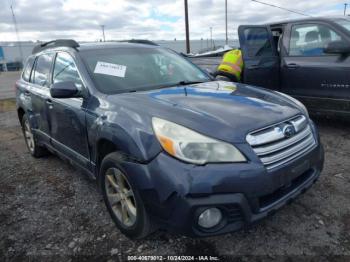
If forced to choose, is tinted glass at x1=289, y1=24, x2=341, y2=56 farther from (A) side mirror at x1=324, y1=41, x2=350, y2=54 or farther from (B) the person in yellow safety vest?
(B) the person in yellow safety vest

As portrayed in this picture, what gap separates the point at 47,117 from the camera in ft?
12.9

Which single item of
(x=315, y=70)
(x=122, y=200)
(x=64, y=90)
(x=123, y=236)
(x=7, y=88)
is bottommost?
(x=7, y=88)

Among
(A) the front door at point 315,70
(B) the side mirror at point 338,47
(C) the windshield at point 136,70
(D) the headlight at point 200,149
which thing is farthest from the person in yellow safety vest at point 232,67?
(D) the headlight at point 200,149

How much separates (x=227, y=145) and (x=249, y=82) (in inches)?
153

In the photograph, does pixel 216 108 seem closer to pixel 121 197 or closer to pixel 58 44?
pixel 121 197

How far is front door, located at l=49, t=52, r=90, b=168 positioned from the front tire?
505 millimetres

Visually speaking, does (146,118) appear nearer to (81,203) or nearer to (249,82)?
(81,203)

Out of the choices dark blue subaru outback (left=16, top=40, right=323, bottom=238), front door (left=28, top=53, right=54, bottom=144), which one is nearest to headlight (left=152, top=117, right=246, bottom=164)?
dark blue subaru outback (left=16, top=40, right=323, bottom=238)

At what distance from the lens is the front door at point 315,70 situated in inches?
187

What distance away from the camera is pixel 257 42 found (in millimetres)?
5805

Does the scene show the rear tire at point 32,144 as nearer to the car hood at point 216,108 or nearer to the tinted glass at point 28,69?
the tinted glass at point 28,69

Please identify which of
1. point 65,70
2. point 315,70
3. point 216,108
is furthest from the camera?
point 315,70

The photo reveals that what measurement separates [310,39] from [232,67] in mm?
1466

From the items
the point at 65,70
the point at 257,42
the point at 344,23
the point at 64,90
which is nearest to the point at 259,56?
the point at 257,42
